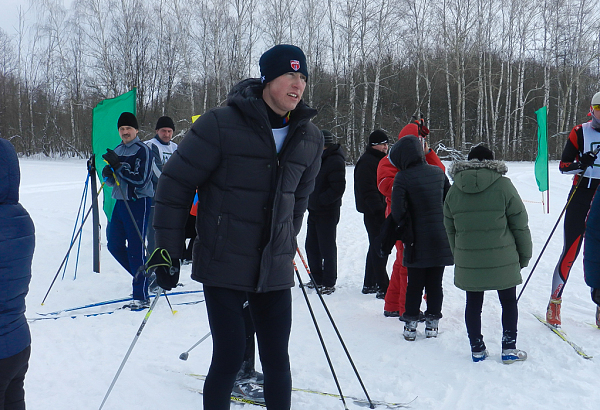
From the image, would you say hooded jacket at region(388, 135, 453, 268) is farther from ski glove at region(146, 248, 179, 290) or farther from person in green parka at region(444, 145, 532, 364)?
ski glove at region(146, 248, 179, 290)

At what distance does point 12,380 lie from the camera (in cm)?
190

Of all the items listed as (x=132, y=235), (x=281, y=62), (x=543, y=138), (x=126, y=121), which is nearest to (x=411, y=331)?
(x=281, y=62)

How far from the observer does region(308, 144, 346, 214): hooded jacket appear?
524 centimetres

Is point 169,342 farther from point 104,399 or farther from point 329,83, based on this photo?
point 329,83

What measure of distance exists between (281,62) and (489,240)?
2.10 m

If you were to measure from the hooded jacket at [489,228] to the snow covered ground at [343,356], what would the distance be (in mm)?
623

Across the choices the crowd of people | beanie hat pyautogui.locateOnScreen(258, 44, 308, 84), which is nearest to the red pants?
the crowd of people

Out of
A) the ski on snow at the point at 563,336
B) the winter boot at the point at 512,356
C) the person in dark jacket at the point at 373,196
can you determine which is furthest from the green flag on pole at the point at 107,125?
the ski on snow at the point at 563,336

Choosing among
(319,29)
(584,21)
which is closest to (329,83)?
(319,29)

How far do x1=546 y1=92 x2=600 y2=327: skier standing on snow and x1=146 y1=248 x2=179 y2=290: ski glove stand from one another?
3397 mm

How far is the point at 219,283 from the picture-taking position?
77.7 inches

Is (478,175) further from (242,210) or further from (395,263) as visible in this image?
(242,210)

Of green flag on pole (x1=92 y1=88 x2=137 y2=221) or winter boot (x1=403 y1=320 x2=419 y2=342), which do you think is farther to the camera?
green flag on pole (x1=92 y1=88 x2=137 y2=221)

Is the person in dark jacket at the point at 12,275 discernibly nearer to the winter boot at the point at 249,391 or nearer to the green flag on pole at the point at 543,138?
the winter boot at the point at 249,391
